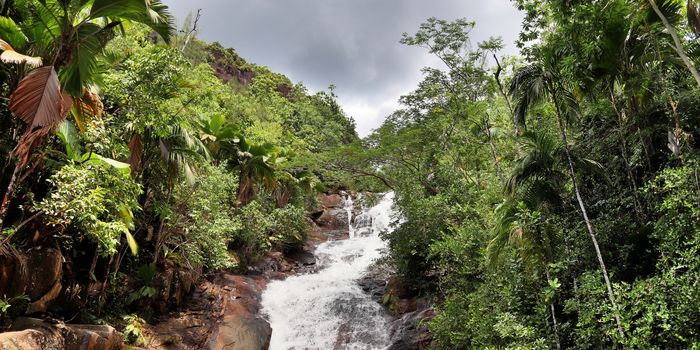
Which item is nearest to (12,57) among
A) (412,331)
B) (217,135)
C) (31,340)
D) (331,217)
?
(31,340)

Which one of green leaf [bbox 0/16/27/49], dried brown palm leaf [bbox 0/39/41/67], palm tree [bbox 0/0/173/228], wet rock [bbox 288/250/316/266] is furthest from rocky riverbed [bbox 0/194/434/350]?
green leaf [bbox 0/16/27/49]

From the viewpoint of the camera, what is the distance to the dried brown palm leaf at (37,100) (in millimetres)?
5250

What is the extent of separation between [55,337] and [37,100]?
4039 millimetres

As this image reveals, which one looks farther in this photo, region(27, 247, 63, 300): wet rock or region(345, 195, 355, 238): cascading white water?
region(345, 195, 355, 238): cascading white water

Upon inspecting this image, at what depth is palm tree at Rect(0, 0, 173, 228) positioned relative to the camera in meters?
5.32

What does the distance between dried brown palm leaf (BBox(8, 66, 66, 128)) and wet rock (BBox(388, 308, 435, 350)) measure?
1071cm

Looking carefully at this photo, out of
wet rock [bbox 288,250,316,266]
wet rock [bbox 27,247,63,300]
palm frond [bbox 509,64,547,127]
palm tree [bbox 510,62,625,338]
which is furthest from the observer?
wet rock [bbox 288,250,316,266]

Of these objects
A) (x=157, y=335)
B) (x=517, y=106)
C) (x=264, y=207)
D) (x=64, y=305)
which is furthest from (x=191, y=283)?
(x=517, y=106)

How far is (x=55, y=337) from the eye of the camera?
6531 millimetres

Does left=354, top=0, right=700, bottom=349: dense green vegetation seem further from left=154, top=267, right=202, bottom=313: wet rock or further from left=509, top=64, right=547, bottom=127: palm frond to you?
left=154, top=267, right=202, bottom=313: wet rock

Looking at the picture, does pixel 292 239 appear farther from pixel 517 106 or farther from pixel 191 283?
pixel 517 106

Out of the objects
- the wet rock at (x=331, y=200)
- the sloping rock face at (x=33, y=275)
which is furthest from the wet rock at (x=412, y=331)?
the wet rock at (x=331, y=200)

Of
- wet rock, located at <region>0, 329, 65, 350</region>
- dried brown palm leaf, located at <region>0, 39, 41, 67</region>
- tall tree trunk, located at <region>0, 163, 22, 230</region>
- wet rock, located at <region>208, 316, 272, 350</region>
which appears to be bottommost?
wet rock, located at <region>208, 316, 272, 350</region>

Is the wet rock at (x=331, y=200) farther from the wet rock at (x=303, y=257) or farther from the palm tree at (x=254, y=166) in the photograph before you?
the palm tree at (x=254, y=166)
